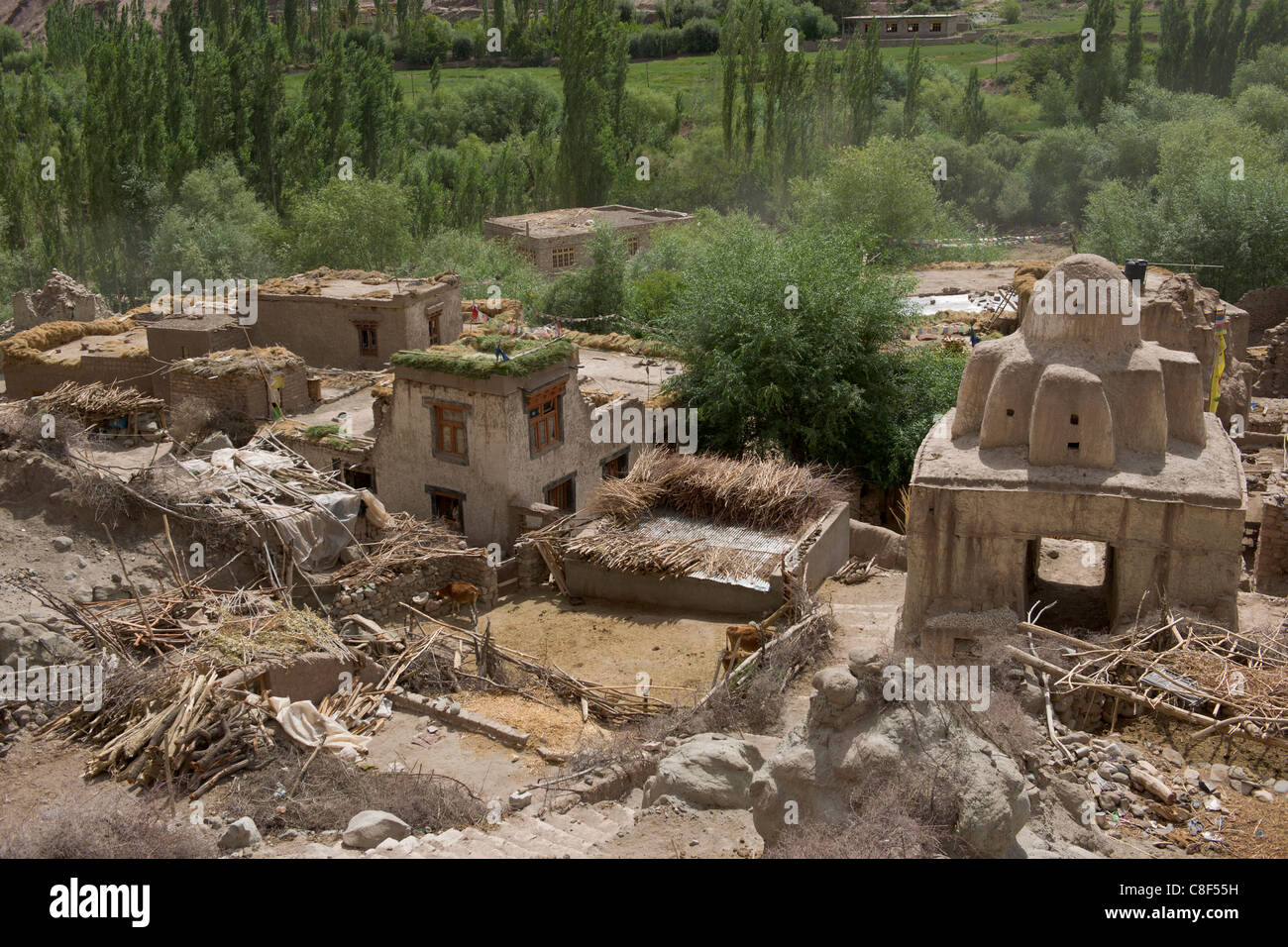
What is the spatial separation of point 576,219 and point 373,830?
4113 centimetres

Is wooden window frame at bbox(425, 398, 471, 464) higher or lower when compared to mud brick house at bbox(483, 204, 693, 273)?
lower

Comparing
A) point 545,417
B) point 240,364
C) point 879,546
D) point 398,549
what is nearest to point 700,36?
point 240,364

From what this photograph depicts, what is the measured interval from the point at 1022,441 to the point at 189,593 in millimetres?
10683

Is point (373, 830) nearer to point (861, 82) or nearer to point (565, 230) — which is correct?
point (565, 230)

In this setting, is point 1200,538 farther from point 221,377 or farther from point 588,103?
point 588,103

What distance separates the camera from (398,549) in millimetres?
18906

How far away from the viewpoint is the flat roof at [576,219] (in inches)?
1850

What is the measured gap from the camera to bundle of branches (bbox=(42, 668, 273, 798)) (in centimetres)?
1270

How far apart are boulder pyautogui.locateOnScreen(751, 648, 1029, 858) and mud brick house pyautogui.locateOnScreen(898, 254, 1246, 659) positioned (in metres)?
5.06

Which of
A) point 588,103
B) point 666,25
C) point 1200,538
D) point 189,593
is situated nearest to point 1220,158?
point 588,103

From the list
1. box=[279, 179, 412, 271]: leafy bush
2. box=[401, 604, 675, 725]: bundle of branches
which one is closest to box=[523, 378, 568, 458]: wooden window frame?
box=[401, 604, 675, 725]: bundle of branches

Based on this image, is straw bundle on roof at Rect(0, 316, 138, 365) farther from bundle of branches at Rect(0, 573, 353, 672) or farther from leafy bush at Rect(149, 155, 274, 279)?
leafy bush at Rect(149, 155, 274, 279)

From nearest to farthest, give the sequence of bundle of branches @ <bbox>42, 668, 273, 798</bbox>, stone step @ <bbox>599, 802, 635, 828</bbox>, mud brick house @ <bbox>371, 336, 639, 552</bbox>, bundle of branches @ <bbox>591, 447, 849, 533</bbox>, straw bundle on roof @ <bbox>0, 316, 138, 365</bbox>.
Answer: stone step @ <bbox>599, 802, 635, 828</bbox> → bundle of branches @ <bbox>42, 668, 273, 798</bbox> → bundle of branches @ <bbox>591, 447, 849, 533</bbox> → mud brick house @ <bbox>371, 336, 639, 552</bbox> → straw bundle on roof @ <bbox>0, 316, 138, 365</bbox>

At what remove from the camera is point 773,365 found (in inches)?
952
